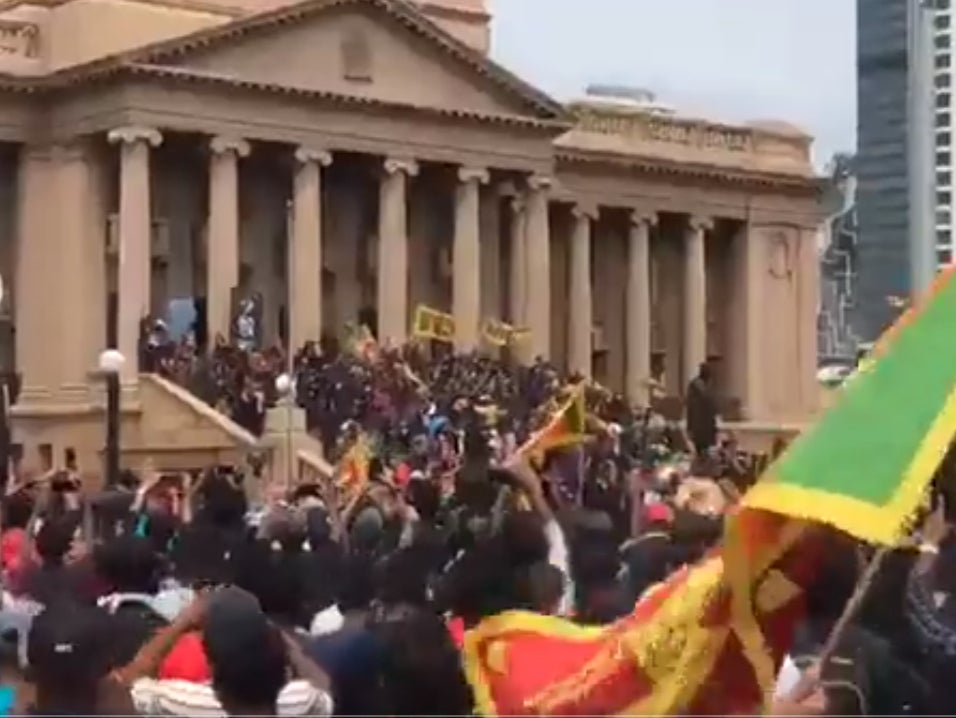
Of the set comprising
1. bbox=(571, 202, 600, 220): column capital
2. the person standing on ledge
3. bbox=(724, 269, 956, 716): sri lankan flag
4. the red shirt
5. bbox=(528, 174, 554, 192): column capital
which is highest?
bbox=(528, 174, 554, 192): column capital

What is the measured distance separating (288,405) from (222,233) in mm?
9155

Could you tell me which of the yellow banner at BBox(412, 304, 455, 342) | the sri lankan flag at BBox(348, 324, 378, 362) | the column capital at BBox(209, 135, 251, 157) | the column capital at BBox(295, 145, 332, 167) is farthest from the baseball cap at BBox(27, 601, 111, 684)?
the column capital at BBox(295, 145, 332, 167)

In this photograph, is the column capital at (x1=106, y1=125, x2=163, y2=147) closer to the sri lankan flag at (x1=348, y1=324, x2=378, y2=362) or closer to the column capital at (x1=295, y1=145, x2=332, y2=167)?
the column capital at (x1=295, y1=145, x2=332, y2=167)

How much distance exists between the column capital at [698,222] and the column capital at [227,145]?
1794cm

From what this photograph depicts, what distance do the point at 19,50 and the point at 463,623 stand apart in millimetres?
43796

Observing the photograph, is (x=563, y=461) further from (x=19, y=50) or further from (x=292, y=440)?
(x=19, y=50)

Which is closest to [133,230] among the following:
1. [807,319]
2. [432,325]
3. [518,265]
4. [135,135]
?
[135,135]

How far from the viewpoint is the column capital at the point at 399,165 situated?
5369cm

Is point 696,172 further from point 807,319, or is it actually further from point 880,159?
point 880,159

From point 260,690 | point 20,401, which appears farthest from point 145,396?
point 260,690

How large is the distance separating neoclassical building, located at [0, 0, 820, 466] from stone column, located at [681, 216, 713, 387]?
8.10 feet

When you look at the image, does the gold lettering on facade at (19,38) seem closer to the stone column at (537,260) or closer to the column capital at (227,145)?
the column capital at (227,145)

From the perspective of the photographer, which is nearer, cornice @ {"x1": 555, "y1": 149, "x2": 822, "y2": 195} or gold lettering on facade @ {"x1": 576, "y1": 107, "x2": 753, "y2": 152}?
cornice @ {"x1": 555, "y1": 149, "x2": 822, "y2": 195}

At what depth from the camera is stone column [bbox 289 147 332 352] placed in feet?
170
